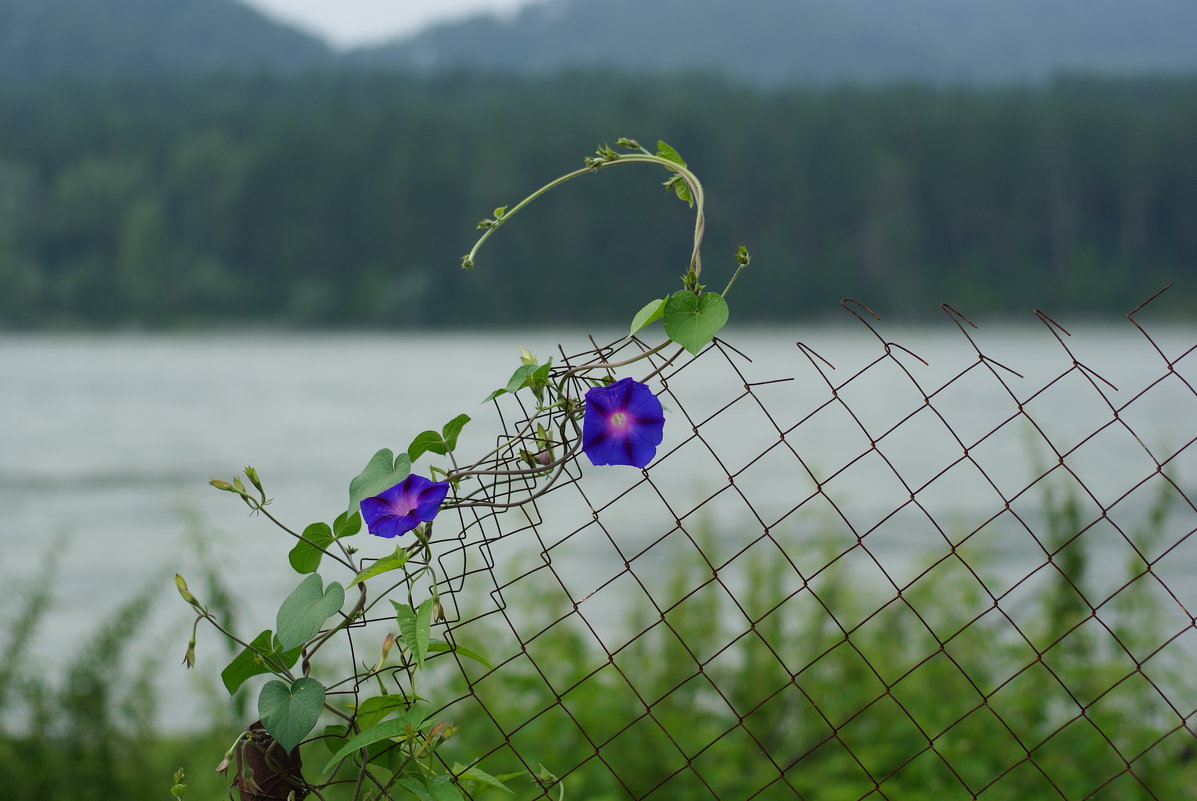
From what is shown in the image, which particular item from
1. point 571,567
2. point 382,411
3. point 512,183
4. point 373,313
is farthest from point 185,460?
point 512,183

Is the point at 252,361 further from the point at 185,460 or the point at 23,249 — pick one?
the point at 23,249

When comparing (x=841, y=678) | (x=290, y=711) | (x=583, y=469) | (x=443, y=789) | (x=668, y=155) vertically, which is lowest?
(x=583, y=469)

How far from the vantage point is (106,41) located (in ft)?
211

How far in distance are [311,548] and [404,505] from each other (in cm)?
12

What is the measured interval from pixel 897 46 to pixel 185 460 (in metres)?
87.1

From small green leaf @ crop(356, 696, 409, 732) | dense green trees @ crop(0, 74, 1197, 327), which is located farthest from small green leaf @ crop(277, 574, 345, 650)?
dense green trees @ crop(0, 74, 1197, 327)

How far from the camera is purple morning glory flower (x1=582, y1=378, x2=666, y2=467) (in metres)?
A: 1.12

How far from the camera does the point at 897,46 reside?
89.1 m

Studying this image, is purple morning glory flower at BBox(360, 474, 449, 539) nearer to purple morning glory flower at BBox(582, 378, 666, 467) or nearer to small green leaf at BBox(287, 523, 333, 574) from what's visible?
small green leaf at BBox(287, 523, 333, 574)

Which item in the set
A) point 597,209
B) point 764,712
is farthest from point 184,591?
point 597,209

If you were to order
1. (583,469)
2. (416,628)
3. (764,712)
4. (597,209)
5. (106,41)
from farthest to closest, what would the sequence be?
(106,41) < (597,209) < (583,469) < (764,712) < (416,628)

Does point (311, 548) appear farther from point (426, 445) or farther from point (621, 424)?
point (621, 424)

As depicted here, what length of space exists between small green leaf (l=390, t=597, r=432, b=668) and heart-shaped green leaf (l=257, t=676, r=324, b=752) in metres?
0.10

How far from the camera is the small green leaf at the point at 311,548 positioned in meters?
1.11
